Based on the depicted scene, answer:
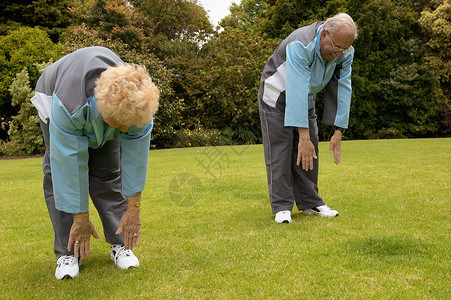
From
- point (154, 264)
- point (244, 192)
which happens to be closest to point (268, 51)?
point (244, 192)

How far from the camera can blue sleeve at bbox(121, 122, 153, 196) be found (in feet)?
9.09

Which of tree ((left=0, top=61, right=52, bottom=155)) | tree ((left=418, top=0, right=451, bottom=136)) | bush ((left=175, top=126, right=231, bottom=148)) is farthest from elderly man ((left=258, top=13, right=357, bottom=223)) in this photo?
tree ((left=418, top=0, right=451, bottom=136))

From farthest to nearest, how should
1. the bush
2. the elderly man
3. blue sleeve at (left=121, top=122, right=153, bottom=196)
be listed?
1. the bush
2. the elderly man
3. blue sleeve at (left=121, top=122, right=153, bottom=196)

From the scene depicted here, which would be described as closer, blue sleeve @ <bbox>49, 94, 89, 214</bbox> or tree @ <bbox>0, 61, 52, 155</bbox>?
blue sleeve @ <bbox>49, 94, 89, 214</bbox>

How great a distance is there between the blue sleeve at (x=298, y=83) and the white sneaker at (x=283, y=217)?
0.95 m

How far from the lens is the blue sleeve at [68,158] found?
2473 millimetres

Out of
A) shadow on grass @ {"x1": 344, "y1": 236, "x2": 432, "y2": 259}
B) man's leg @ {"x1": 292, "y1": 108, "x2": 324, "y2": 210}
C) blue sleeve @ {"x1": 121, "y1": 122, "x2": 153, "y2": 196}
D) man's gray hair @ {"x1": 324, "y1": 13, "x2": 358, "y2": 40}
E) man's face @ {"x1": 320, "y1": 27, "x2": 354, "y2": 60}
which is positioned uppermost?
man's gray hair @ {"x1": 324, "y1": 13, "x2": 358, "y2": 40}

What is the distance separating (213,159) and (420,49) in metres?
17.9

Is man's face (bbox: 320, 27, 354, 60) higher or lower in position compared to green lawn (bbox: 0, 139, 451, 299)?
higher

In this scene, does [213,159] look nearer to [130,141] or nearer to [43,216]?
[43,216]

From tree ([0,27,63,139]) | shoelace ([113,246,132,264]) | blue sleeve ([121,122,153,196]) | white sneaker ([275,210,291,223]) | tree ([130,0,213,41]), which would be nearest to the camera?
blue sleeve ([121,122,153,196])

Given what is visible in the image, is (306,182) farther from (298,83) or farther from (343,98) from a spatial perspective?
(298,83)

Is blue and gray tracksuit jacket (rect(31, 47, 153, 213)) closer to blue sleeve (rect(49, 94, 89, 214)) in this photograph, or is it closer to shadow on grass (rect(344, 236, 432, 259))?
blue sleeve (rect(49, 94, 89, 214))

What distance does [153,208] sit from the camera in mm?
5309
